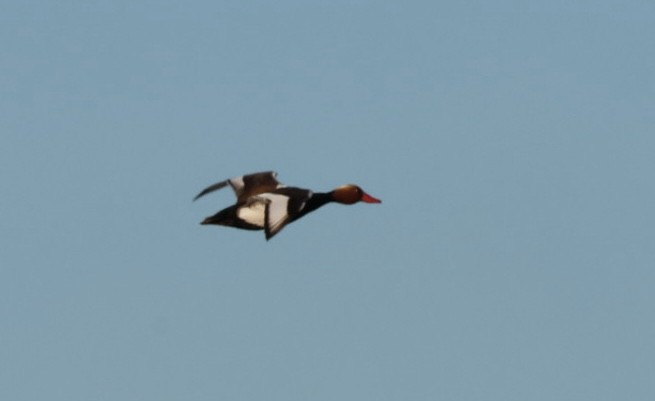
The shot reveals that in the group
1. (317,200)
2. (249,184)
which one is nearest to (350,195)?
(317,200)

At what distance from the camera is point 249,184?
4138cm

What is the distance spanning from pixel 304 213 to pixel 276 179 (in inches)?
166

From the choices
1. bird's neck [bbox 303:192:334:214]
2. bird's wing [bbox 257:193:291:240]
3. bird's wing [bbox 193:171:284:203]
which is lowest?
bird's wing [bbox 257:193:291:240]

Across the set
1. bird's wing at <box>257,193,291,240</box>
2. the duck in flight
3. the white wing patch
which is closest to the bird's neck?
the duck in flight

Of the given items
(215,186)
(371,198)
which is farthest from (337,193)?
(215,186)

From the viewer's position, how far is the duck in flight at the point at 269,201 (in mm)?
36531

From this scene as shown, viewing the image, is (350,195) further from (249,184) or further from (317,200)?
(249,184)

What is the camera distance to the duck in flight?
1438 inches

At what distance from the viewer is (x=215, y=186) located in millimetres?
41500

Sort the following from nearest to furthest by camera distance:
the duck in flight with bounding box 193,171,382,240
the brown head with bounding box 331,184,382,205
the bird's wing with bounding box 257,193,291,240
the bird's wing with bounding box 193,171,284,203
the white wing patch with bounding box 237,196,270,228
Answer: the bird's wing with bounding box 257,193,291,240 → the duck in flight with bounding box 193,171,382,240 → the white wing patch with bounding box 237,196,270,228 → the brown head with bounding box 331,184,382,205 → the bird's wing with bounding box 193,171,284,203

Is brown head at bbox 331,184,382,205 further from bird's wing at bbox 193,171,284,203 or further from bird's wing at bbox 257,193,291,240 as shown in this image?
bird's wing at bbox 193,171,284,203

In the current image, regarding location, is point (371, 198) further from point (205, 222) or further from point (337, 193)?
point (205, 222)

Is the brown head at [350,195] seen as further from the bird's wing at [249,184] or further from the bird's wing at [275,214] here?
the bird's wing at [249,184]

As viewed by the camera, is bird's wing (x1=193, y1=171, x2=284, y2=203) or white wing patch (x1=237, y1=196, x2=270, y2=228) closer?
white wing patch (x1=237, y1=196, x2=270, y2=228)
